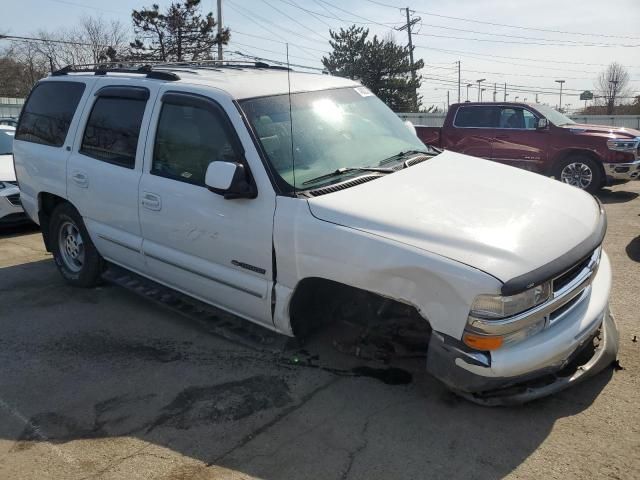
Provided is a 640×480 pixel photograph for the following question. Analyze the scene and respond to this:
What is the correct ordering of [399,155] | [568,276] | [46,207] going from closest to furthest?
1. [568,276]
2. [399,155]
3. [46,207]

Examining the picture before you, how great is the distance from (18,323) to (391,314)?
322cm

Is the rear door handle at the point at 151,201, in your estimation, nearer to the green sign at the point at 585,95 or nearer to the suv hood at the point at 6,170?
the suv hood at the point at 6,170

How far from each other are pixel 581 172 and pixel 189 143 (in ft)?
29.7

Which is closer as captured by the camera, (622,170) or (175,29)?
(622,170)

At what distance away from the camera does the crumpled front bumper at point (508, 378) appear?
9.09 feet

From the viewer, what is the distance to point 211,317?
4160mm

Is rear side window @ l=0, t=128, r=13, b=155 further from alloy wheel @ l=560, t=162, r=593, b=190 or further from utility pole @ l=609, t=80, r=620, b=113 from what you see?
utility pole @ l=609, t=80, r=620, b=113

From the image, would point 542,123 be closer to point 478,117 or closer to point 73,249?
point 478,117

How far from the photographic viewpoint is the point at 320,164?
11.8 ft

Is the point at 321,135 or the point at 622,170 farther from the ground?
the point at 321,135

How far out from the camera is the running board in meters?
3.73

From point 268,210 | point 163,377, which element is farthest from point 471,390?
point 163,377

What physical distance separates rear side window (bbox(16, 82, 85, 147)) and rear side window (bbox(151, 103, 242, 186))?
1.48 m

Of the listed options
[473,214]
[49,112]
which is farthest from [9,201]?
[473,214]
